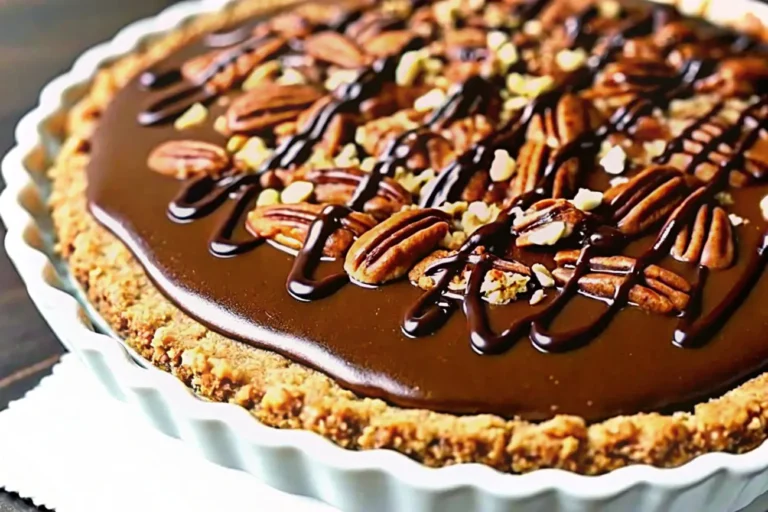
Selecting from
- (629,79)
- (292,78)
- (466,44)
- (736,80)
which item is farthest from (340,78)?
(736,80)

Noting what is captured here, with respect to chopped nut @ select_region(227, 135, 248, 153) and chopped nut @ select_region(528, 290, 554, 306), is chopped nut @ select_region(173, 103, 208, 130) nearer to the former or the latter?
chopped nut @ select_region(227, 135, 248, 153)

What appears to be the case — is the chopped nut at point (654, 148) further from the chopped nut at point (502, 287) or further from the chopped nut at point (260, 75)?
the chopped nut at point (260, 75)

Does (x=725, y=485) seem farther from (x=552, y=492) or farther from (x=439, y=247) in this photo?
(x=439, y=247)

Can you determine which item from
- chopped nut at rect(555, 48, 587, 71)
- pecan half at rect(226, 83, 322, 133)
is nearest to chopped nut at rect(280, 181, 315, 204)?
pecan half at rect(226, 83, 322, 133)

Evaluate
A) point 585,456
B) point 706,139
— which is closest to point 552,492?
point 585,456

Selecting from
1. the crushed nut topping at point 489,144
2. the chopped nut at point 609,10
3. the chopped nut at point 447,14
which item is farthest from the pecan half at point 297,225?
the chopped nut at point 609,10
